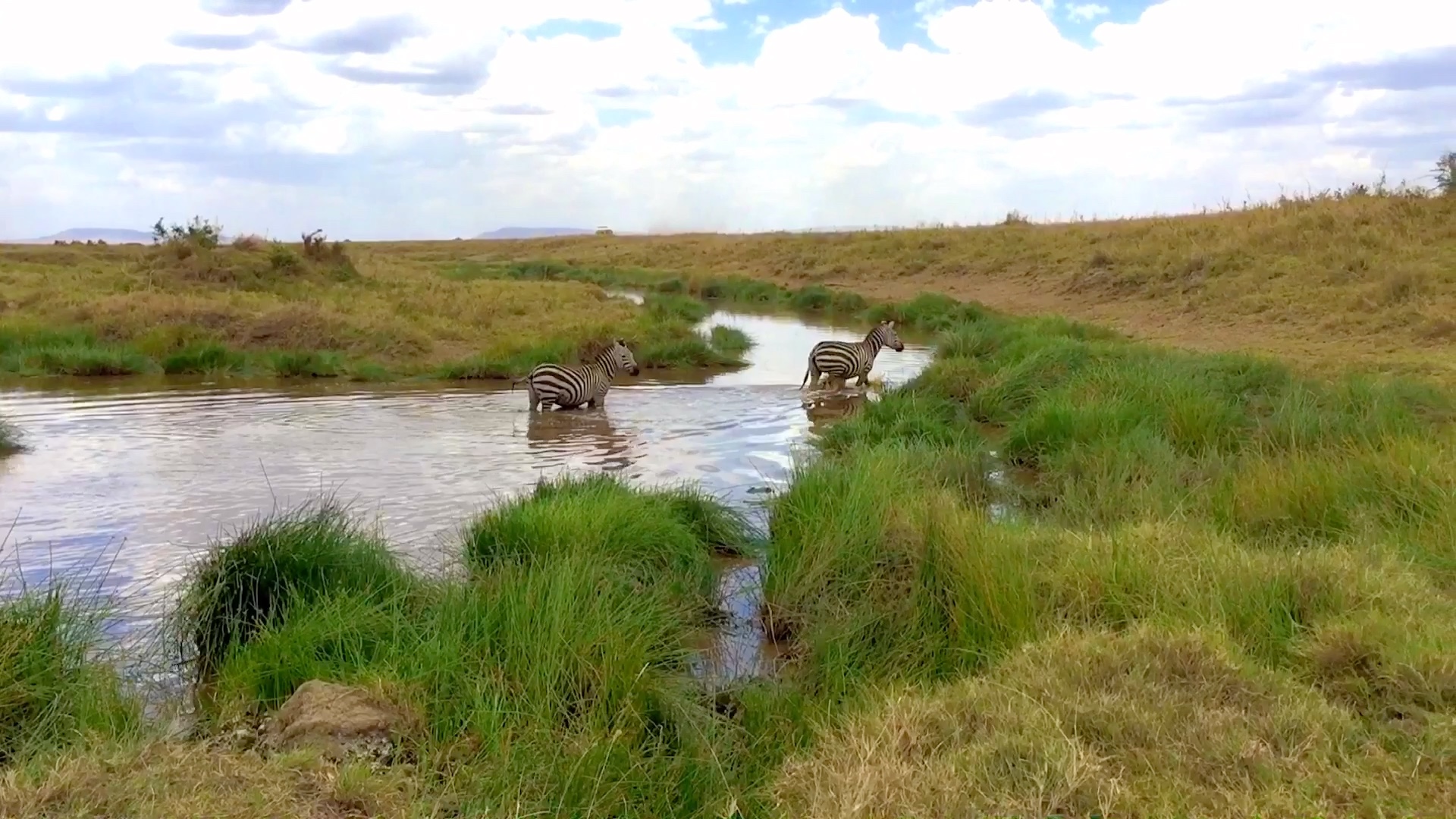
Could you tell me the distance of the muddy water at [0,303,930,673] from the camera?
7.89 m

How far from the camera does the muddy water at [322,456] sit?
789 centimetres

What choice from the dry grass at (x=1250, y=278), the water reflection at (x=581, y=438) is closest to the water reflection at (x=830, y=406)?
the water reflection at (x=581, y=438)

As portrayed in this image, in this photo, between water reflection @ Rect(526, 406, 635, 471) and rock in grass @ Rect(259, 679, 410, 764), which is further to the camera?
water reflection @ Rect(526, 406, 635, 471)

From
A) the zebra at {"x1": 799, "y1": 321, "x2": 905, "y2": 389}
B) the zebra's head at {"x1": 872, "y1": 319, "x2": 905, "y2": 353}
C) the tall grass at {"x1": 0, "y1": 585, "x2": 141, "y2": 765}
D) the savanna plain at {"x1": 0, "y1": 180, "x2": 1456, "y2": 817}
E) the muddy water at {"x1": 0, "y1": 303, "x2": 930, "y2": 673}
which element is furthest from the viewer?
the zebra's head at {"x1": 872, "y1": 319, "x2": 905, "y2": 353}

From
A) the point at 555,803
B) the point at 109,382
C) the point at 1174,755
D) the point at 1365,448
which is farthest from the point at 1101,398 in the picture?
the point at 109,382

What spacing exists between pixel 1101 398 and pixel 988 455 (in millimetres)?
1302

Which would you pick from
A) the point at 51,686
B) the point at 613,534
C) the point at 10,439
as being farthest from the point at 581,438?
the point at 51,686

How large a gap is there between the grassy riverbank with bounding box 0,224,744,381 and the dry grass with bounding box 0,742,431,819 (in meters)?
13.9

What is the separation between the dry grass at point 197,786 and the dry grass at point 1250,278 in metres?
11.9

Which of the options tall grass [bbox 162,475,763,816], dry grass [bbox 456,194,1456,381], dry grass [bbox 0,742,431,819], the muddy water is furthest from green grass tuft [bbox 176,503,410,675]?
dry grass [bbox 456,194,1456,381]

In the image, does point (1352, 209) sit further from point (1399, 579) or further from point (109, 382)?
point (109, 382)

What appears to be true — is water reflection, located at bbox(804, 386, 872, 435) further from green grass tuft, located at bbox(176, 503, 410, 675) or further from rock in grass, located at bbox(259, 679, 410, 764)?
rock in grass, located at bbox(259, 679, 410, 764)

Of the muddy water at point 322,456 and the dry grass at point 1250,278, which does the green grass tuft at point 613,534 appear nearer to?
the muddy water at point 322,456

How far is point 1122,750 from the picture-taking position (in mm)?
3918
